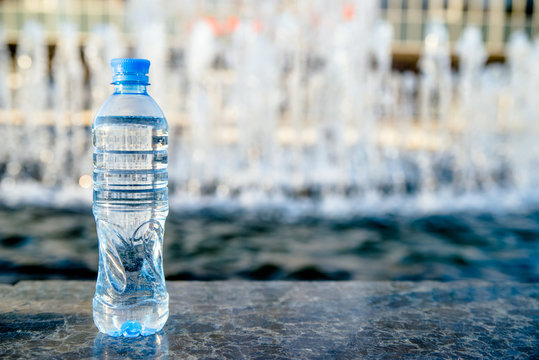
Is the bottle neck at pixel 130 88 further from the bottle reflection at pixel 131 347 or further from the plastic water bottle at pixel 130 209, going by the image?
the bottle reflection at pixel 131 347

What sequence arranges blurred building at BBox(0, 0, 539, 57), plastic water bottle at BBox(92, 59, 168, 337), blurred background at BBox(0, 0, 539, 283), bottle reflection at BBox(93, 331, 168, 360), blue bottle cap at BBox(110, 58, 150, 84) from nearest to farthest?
bottle reflection at BBox(93, 331, 168, 360) < blue bottle cap at BBox(110, 58, 150, 84) < plastic water bottle at BBox(92, 59, 168, 337) < blurred background at BBox(0, 0, 539, 283) < blurred building at BBox(0, 0, 539, 57)

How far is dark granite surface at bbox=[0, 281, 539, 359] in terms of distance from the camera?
182cm

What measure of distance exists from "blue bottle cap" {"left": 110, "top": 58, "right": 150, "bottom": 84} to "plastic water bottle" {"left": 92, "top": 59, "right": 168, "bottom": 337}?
0.08ft

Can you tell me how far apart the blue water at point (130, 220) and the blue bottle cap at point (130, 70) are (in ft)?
0.72

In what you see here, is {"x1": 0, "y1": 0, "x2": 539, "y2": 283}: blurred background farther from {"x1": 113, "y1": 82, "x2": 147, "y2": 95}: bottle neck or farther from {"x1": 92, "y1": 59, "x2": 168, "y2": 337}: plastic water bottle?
{"x1": 113, "y1": 82, "x2": 147, "y2": 95}: bottle neck

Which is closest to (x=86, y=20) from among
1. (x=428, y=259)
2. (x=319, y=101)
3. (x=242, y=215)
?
(x=319, y=101)

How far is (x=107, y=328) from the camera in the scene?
2.00m

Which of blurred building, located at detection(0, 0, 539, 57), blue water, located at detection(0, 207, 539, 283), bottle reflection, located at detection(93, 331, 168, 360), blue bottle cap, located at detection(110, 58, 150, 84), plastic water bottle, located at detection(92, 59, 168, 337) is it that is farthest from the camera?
blurred building, located at detection(0, 0, 539, 57)

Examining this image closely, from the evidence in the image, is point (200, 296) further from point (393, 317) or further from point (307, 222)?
point (307, 222)

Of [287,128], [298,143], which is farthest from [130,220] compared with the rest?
[287,128]

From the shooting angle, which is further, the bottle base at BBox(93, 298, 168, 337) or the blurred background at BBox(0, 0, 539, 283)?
the blurred background at BBox(0, 0, 539, 283)

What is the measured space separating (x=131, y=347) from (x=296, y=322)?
56 centimetres

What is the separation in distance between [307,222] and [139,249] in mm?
4931

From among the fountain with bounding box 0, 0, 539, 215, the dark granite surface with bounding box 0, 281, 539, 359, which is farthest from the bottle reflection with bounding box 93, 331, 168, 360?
the fountain with bounding box 0, 0, 539, 215
